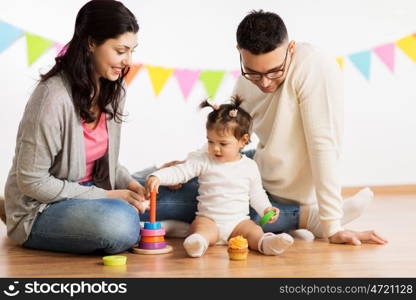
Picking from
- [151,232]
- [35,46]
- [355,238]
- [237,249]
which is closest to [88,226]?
[151,232]

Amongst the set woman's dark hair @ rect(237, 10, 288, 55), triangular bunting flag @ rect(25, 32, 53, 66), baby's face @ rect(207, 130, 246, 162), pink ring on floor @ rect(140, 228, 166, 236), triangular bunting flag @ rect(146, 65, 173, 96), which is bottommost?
pink ring on floor @ rect(140, 228, 166, 236)

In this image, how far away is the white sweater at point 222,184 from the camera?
2053 millimetres

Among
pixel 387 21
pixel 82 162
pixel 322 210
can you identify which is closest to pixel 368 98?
pixel 387 21

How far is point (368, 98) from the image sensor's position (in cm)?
354

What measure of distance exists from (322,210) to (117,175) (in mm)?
658

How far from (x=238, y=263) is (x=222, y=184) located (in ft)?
1.13

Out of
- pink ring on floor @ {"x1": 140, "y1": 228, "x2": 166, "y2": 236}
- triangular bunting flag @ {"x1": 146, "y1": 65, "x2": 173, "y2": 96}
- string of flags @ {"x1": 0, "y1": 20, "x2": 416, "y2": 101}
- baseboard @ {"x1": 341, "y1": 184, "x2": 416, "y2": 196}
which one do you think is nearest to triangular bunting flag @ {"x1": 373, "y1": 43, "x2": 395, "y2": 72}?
string of flags @ {"x1": 0, "y1": 20, "x2": 416, "y2": 101}

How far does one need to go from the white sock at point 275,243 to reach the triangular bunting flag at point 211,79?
61.7 inches

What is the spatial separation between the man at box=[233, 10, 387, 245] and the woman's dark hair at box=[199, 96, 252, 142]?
11 cm

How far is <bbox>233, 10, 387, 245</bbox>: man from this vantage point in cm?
194

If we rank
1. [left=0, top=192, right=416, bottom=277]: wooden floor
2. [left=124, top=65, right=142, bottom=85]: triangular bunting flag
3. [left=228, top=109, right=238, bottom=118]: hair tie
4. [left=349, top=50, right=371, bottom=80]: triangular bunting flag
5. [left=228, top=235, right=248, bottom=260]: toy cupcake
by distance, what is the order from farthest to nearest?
[left=349, top=50, right=371, bottom=80]: triangular bunting flag
[left=124, top=65, right=142, bottom=85]: triangular bunting flag
[left=228, top=109, right=238, bottom=118]: hair tie
[left=228, top=235, right=248, bottom=260]: toy cupcake
[left=0, top=192, right=416, bottom=277]: wooden floor

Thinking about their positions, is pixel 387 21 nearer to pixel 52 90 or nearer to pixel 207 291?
pixel 52 90

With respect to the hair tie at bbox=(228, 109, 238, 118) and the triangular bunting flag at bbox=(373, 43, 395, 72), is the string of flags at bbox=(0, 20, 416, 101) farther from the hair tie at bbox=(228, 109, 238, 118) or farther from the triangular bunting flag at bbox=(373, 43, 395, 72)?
the hair tie at bbox=(228, 109, 238, 118)

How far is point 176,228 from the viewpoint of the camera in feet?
7.33
